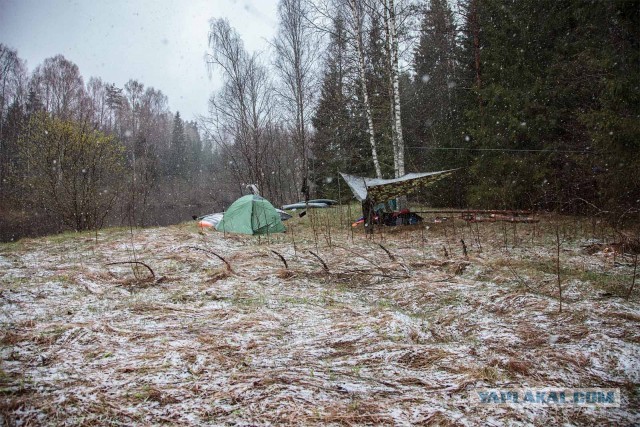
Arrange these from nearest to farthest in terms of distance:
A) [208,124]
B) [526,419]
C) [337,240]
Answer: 1. [526,419]
2. [337,240]
3. [208,124]

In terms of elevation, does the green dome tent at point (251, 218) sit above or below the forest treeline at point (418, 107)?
below

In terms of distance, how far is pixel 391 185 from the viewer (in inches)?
279

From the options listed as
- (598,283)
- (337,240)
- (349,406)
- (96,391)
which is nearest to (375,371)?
(349,406)

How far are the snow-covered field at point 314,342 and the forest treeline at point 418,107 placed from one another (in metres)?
1.68

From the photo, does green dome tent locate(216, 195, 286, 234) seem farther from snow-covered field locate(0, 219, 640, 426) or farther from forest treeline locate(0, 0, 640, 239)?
snow-covered field locate(0, 219, 640, 426)

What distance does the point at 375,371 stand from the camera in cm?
182

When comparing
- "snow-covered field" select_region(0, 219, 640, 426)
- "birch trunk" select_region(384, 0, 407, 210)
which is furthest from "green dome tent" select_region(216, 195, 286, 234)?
"snow-covered field" select_region(0, 219, 640, 426)

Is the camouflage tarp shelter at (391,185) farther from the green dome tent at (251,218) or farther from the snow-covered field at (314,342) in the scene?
the snow-covered field at (314,342)

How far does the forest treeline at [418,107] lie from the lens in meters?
6.24

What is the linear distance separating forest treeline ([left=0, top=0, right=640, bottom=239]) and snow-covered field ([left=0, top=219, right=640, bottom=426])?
5.50ft

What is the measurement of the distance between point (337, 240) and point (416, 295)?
136 inches

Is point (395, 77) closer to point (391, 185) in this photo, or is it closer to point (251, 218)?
point (391, 185)

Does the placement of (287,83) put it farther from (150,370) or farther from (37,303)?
(150,370)

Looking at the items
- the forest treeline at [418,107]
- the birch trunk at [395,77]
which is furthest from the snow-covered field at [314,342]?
the birch trunk at [395,77]
